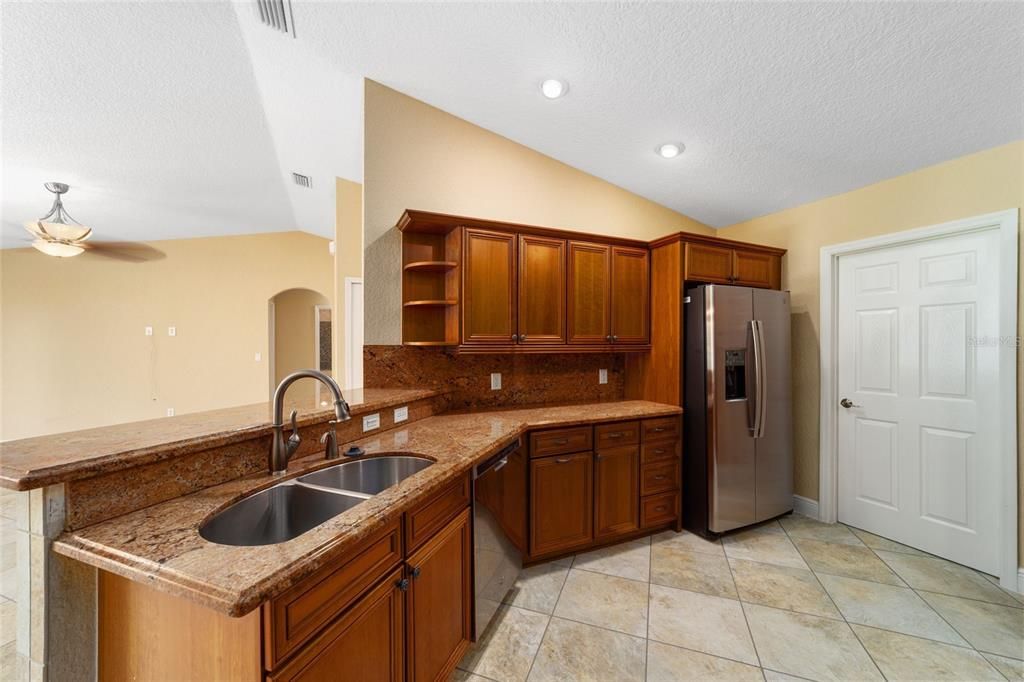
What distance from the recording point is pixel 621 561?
2531 millimetres

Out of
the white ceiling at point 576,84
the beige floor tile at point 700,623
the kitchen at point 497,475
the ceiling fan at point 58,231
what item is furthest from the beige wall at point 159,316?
the beige floor tile at point 700,623

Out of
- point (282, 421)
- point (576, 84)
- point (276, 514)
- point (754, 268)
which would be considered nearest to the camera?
point (276, 514)

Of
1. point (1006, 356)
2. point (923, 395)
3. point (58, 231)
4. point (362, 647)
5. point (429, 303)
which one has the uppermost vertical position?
point (58, 231)

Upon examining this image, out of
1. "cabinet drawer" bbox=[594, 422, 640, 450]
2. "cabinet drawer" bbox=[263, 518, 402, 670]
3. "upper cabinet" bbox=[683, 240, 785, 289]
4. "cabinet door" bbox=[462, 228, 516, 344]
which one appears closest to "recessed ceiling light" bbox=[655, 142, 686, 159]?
"upper cabinet" bbox=[683, 240, 785, 289]

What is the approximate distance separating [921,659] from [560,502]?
68.3 inches

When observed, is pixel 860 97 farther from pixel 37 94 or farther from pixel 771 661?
pixel 37 94

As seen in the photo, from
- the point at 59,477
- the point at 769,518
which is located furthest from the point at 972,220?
the point at 59,477

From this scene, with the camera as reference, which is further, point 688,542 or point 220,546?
point 688,542

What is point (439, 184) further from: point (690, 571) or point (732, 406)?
point (690, 571)

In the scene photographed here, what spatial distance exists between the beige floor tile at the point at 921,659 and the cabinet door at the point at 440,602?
5.98 feet

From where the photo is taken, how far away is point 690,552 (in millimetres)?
2631

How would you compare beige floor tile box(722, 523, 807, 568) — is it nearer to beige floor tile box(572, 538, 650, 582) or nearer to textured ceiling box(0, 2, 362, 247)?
beige floor tile box(572, 538, 650, 582)

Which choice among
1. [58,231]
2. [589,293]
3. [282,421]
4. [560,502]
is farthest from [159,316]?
[560,502]

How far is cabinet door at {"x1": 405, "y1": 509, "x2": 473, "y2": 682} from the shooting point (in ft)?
4.40
